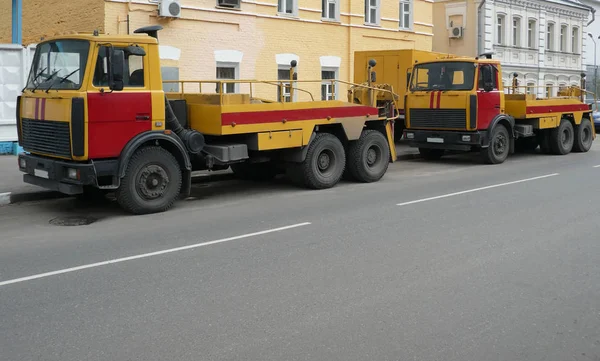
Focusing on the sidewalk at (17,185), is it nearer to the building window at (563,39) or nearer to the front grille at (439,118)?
the front grille at (439,118)

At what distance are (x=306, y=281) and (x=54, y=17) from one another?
1563 centimetres

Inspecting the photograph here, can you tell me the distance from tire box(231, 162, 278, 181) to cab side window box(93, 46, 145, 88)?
368cm

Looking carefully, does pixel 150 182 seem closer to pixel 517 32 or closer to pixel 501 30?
pixel 501 30

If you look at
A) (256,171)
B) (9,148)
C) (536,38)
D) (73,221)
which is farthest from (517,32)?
(73,221)

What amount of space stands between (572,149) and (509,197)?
1049cm

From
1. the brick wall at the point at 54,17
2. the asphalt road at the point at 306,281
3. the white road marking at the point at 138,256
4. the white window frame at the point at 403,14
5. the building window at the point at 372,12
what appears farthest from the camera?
the white window frame at the point at 403,14

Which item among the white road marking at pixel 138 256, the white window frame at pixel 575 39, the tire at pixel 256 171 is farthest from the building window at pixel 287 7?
the white window frame at pixel 575 39

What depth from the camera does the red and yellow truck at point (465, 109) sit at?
53.8 ft

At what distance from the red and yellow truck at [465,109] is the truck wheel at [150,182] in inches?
321

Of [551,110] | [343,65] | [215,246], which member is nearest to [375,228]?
[215,246]

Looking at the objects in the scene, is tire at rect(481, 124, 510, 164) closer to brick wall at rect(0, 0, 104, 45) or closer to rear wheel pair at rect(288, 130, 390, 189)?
rear wheel pair at rect(288, 130, 390, 189)

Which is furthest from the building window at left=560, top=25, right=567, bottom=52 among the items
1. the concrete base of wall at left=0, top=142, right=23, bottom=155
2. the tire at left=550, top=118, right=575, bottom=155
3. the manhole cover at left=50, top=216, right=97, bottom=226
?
the manhole cover at left=50, top=216, right=97, bottom=226

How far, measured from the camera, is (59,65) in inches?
392

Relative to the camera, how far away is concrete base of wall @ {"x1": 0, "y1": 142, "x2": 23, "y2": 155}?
15.9 metres
